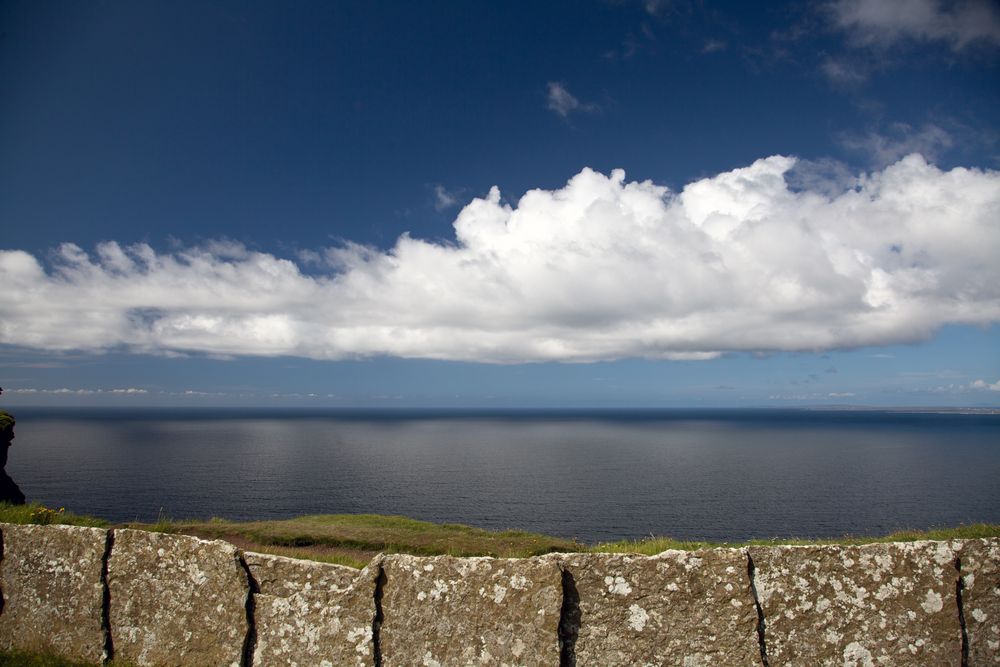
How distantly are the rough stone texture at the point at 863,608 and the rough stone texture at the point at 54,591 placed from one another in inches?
347

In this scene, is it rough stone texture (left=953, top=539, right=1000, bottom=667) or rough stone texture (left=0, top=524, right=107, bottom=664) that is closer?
rough stone texture (left=953, top=539, right=1000, bottom=667)

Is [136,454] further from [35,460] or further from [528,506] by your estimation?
Result: [528,506]

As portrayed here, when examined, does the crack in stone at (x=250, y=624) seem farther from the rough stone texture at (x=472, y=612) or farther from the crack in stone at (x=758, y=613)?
the crack in stone at (x=758, y=613)

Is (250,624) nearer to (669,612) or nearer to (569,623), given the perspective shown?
(569,623)

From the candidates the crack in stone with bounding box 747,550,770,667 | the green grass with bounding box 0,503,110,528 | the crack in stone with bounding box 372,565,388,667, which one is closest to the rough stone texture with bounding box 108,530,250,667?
the crack in stone with bounding box 372,565,388,667

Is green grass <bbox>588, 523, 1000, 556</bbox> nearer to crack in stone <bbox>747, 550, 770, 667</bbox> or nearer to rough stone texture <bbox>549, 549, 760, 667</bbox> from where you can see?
rough stone texture <bbox>549, 549, 760, 667</bbox>

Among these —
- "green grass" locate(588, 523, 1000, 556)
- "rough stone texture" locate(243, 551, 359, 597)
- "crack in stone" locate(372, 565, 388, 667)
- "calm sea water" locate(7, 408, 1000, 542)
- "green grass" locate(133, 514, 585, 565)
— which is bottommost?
"calm sea water" locate(7, 408, 1000, 542)

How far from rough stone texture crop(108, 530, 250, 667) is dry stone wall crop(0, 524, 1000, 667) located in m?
0.03

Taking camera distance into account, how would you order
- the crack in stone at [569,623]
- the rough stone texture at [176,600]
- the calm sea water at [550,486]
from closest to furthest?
the crack in stone at [569,623], the rough stone texture at [176,600], the calm sea water at [550,486]

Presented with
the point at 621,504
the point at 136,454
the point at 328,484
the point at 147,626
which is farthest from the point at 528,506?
the point at 136,454

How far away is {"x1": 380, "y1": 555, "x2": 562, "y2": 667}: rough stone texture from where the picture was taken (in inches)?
245

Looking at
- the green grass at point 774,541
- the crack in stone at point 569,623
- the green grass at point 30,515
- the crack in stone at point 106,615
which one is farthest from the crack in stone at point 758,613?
the green grass at point 30,515

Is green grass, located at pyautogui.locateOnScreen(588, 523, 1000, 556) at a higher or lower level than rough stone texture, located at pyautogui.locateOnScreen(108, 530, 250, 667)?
lower

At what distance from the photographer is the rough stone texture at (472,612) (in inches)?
245
